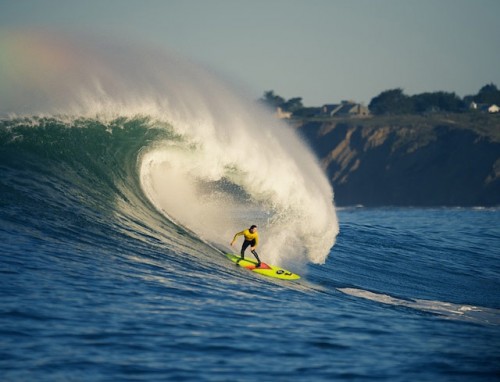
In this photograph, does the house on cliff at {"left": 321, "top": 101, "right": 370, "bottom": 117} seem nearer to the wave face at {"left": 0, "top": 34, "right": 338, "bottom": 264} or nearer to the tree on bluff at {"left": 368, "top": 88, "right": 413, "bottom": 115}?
the tree on bluff at {"left": 368, "top": 88, "right": 413, "bottom": 115}

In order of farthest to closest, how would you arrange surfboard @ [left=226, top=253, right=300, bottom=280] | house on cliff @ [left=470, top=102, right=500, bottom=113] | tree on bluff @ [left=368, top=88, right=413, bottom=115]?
house on cliff @ [left=470, top=102, right=500, bottom=113] < tree on bluff @ [left=368, top=88, right=413, bottom=115] < surfboard @ [left=226, top=253, right=300, bottom=280]

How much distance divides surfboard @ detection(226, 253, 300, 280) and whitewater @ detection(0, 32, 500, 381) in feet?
1.09

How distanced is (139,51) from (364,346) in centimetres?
1405

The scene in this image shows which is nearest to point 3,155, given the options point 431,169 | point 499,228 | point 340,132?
point 499,228

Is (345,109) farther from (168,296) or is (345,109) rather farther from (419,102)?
(168,296)

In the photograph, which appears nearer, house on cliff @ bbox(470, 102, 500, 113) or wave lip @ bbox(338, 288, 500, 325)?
wave lip @ bbox(338, 288, 500, 325)

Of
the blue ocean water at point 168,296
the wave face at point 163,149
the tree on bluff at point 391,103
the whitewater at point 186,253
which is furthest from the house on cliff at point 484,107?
the wave face at point 163,149

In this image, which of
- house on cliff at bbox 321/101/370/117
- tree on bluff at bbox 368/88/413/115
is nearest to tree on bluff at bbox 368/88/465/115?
tree on bluff at bbox 368/88/413/115

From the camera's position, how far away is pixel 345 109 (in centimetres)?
10944

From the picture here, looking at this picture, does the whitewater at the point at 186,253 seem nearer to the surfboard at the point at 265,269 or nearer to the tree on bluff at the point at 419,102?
the surfboard at the point at 265,269

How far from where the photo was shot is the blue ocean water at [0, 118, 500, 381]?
327 inches

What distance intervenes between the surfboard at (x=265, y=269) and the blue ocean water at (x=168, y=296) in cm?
30

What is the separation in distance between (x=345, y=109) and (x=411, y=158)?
38529 millimetres

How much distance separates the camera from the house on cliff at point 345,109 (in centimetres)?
10538
